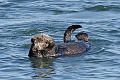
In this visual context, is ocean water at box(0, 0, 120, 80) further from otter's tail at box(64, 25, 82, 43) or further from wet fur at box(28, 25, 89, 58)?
otter's tail at box(64, 25, 82, 43)

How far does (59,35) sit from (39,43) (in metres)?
2.93

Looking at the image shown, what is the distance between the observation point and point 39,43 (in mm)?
12438

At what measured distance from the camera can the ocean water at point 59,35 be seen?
11492 mm

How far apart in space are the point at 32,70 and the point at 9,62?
0.89 meters

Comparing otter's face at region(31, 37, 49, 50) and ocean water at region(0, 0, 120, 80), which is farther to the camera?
otter's face at region(31, 37, 49, 50)

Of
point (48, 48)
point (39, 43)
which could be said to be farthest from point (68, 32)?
point (39, 43)

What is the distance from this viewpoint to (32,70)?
1173 centimetres

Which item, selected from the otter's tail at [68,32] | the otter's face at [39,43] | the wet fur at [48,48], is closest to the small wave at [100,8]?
the otter's tail at [68,32]

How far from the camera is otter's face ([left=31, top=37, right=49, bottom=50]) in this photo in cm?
1239

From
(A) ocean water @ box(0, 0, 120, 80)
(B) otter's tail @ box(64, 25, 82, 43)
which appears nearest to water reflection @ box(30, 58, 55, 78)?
(A) ocean water @ box(0, 0, 120, 80)

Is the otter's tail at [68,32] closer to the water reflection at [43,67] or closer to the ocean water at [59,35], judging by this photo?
the ocean water at [59,35]

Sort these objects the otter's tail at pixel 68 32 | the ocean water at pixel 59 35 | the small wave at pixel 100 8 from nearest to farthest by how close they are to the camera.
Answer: the ocean water at pixel 59 35 → the otter's tail at pixel 68 32 → the small wave at pixel 100 8

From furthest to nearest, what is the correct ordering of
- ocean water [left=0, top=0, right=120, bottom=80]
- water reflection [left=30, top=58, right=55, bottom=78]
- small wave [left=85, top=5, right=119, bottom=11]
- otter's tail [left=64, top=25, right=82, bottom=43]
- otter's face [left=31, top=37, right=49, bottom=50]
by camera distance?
small wave [left=85, top=5, right=119, bottom=11], otter's tail [left=64, top=25, right=82, bottom=43], otter's face [left=31, top=37, right=49, bottom=50], ocean water [left=0, top=0, right=120, bottom=80], water reflection [left=30, top=58, right=55, bottom=78]

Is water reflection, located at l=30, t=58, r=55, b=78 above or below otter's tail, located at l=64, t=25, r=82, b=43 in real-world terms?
below
